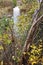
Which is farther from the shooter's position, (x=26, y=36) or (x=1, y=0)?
(x=1, y=0)

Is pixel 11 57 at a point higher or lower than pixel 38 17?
lower

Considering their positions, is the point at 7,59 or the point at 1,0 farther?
the point at 1,0

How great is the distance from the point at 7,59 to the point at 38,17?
816 millimetres

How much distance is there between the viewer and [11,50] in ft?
11.1

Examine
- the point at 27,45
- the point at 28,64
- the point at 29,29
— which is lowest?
the point at 28,64

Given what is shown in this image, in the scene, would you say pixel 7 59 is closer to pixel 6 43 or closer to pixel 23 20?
pixel 6 43

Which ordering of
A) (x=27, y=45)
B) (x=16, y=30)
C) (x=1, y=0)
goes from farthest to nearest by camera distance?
(x=1, y=0), (x=16, y=30), (x=27, y=45)

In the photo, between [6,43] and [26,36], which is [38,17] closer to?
[26,36]

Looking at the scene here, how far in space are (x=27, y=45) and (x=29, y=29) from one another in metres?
0.25

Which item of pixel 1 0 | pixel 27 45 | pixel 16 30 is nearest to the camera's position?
pixel 27 45

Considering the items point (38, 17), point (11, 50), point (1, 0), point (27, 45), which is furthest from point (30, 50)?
point (1, 0)

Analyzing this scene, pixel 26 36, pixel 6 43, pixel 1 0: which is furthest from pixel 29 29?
pixel 1 0

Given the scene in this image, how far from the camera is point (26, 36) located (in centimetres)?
332

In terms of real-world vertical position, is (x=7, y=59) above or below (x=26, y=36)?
below
